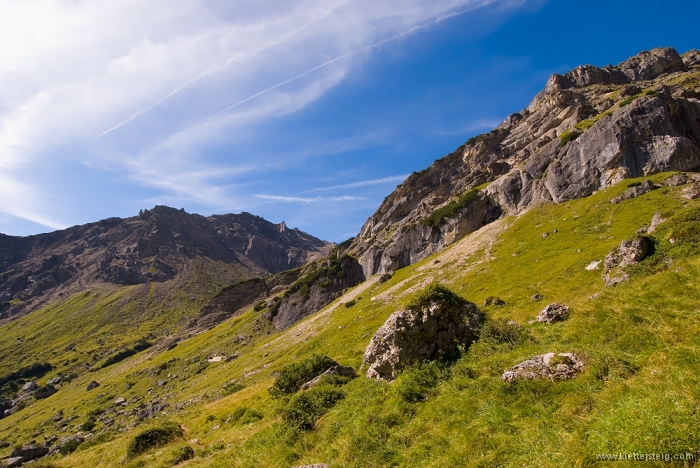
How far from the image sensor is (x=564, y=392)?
388 inches

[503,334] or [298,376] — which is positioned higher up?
[503,334]

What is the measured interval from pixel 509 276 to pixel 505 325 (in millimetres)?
28175

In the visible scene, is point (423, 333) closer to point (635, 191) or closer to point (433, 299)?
point (433, 299)

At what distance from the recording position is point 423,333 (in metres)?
17.3

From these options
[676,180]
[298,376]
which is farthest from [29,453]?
[676,180]

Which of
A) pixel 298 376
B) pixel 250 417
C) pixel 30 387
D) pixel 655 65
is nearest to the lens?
pixel 250 417

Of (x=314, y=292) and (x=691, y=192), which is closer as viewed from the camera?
(x=691, y=192)

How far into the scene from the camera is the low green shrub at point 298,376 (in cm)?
2430

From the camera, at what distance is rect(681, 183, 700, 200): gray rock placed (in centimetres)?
4356

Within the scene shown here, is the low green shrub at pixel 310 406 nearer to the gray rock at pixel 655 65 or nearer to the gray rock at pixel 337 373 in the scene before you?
the gray rock at pixel 337 373

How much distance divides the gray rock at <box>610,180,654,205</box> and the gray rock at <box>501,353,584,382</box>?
53236mm

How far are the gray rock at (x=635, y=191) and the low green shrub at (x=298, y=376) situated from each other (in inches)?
2066

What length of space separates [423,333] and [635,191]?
5324 cm

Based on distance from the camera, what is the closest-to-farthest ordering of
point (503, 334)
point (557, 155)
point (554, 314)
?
point (503, 334)
point (554, 314)
point (557, 155)
